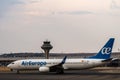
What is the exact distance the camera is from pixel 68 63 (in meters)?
58.7

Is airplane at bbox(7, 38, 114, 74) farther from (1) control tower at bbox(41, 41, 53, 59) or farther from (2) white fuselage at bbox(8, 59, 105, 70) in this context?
(1) control tower at bbox(41, 41, 53, 59)

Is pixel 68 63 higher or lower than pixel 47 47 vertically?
lower

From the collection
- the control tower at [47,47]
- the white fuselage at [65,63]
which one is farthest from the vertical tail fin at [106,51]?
the control tower at [47,47]

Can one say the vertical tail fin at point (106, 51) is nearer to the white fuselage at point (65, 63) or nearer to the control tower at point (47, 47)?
the white fuselage at point (65, 63)

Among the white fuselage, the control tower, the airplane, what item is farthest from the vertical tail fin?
the control tower

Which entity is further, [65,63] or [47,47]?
[47,47]

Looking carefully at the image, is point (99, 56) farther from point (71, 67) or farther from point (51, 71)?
point (51, 71)

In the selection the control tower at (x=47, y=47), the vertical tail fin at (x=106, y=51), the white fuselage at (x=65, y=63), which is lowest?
the white fuselage at (x=65, y=63)

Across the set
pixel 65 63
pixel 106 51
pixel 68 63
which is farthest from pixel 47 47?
pixel 106 51

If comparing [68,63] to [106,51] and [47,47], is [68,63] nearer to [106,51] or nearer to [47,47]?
[106,51]

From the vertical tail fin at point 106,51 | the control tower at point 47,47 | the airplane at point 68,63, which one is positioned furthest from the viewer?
the control tower at point 47,47

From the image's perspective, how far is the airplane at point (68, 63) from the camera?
57281mm

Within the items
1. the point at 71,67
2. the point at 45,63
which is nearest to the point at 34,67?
the point at 45,63

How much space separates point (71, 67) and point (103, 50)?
636 cm
